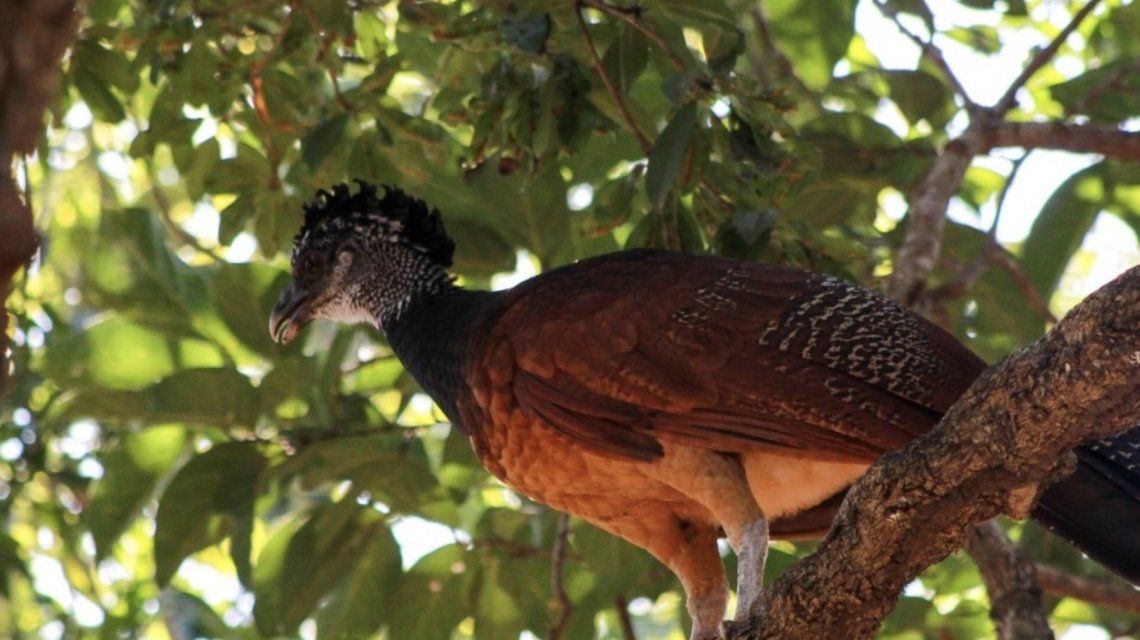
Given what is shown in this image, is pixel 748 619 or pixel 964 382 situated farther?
pixel 964 382

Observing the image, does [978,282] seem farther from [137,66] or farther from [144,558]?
[144,558]

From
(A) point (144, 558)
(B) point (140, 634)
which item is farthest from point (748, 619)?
(A) point (144, 558)

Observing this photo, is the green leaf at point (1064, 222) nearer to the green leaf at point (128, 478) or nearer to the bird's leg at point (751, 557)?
the bird's leg at point (751, 557)

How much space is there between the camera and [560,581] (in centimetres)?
557

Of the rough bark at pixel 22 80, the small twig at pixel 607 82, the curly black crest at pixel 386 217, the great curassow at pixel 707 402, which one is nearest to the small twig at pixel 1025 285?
the great curassow at pixel 707 402

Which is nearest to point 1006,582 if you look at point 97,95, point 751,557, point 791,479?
point 791,479

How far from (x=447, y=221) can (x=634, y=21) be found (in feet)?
4.72

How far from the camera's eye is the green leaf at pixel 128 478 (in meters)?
5.28

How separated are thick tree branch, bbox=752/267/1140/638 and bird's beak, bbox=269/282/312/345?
259 cm

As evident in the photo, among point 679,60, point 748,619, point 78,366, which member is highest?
point 679,60

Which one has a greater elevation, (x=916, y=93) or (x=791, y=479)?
(x=916, y=93)

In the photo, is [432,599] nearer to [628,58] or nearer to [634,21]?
[628,58]

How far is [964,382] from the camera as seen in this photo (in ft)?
14.1

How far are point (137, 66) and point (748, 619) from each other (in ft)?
9.71
